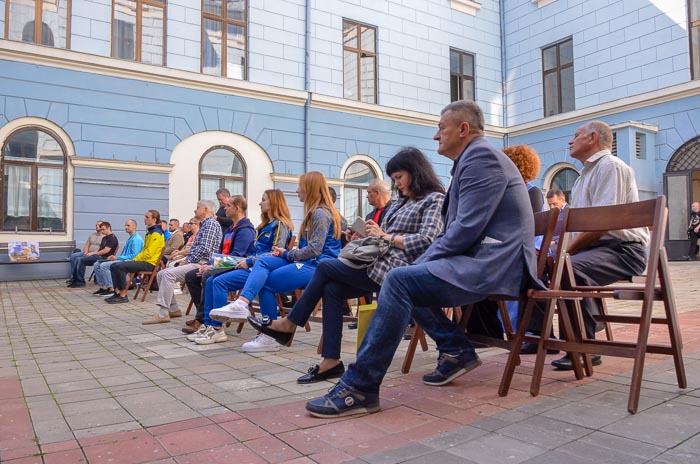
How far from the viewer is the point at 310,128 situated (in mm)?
14422

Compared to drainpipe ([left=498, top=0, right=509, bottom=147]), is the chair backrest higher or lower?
lower

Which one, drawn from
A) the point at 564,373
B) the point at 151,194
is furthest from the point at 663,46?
the point at 564,373

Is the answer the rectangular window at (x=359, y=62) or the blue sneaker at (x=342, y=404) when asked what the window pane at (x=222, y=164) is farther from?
the blue sneaker at (x=342, y=404)

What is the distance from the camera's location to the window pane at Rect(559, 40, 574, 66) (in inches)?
659

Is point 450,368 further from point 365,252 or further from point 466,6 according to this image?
point 466,6

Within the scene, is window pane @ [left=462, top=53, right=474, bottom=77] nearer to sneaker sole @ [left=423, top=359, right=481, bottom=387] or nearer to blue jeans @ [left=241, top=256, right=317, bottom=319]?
blue jeans @ [left=241, top=256, right=317, bottom=319]

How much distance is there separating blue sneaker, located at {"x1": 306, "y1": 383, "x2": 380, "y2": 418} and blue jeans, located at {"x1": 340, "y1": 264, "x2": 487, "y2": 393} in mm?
32

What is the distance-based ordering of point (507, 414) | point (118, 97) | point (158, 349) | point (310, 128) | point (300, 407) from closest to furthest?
point (507, 414) → point (300, 407) → point (158, 349) → point (118, 97) → point (310, 128)

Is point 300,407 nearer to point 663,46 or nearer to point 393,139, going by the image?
point 393,139

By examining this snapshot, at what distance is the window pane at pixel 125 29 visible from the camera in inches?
474

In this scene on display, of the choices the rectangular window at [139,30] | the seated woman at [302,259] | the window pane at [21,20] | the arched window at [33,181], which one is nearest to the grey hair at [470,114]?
the seated woman at [302,259]

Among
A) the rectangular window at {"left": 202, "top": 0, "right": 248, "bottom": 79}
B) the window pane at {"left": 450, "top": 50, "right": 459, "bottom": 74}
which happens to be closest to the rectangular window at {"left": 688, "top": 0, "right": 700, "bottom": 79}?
the window pane at {"left": 450, "top": 50, "right": 459, "bottom": 74}

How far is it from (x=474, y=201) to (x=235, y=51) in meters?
12.2

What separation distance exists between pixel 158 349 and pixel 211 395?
1694 millimetres
